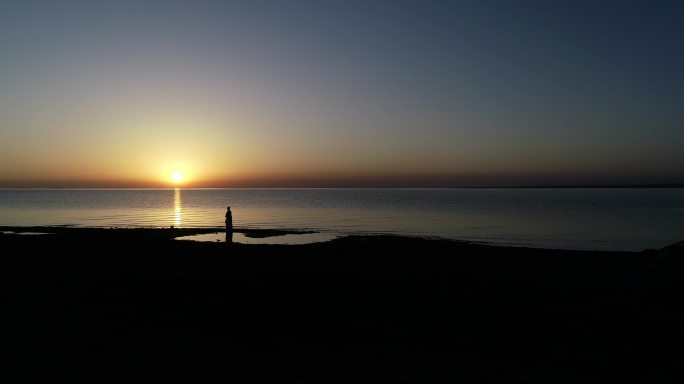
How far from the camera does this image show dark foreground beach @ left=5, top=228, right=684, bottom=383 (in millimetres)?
9070

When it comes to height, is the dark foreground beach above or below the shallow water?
above

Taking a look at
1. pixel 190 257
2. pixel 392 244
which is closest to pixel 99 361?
pixel 190 257

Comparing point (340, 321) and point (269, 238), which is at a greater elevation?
point (340, 321)

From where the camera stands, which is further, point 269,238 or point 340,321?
point 269,238

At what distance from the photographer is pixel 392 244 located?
109ft

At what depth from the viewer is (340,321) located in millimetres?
12422

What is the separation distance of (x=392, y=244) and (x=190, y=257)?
47.1 feet

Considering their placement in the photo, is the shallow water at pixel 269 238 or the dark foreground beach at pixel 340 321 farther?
the shallow water at pixel 269 238

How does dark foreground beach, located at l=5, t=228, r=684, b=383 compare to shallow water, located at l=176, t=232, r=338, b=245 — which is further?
shallow water, located at l=176, t=232, r=338, b=245

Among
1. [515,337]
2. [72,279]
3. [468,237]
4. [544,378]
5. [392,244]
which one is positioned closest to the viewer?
[544,378]

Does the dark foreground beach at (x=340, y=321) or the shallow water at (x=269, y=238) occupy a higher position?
the dark foreground beach at (x=340, y=321)

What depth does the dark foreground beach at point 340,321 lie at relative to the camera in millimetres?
9070

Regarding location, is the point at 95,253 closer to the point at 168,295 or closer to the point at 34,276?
the point at 34,276

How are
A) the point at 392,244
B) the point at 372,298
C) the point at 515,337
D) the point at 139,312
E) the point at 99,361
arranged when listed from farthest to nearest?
the point at 392,244
the point at 372,298
the point at 139,312
the point at 515,337
the point at 99,361
